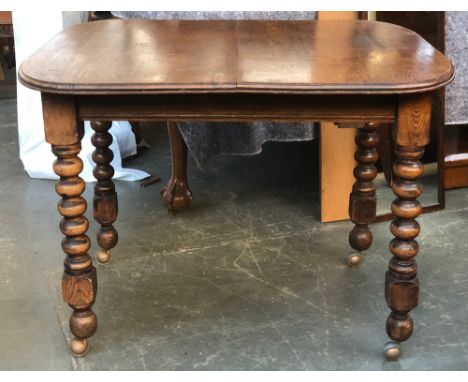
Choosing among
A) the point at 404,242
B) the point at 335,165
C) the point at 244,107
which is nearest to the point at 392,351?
the point at 404,242

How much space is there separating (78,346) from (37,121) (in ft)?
4.48

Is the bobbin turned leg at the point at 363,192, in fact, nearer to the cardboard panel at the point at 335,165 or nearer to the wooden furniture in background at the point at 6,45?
the cardboard panel at the point at 335,165

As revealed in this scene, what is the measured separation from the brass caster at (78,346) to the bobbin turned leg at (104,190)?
447 mm

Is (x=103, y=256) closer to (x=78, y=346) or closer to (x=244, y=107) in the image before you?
(x=78, y=346)

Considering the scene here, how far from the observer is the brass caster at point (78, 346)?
180 cm

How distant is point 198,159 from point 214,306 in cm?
64

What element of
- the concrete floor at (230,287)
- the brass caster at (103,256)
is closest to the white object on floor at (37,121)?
the concrete floor at (230,287)

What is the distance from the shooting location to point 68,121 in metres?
1.56

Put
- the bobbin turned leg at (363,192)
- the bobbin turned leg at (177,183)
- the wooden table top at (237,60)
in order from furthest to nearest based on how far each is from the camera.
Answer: the bobbin turned leg at (177,183) < the bobbin turned leg at (363,192) < the wooden table top at (237,60)

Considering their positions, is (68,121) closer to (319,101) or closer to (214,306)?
(319,101)

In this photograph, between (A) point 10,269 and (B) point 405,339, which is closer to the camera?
(B) point 405,339

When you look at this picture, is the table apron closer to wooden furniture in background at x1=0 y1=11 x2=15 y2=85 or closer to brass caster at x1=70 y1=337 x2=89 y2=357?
brass caster at x1=70 y1=337 x2=89 y2=357

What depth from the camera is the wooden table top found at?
4.85ft

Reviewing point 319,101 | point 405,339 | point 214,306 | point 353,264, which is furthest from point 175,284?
point 319,101
